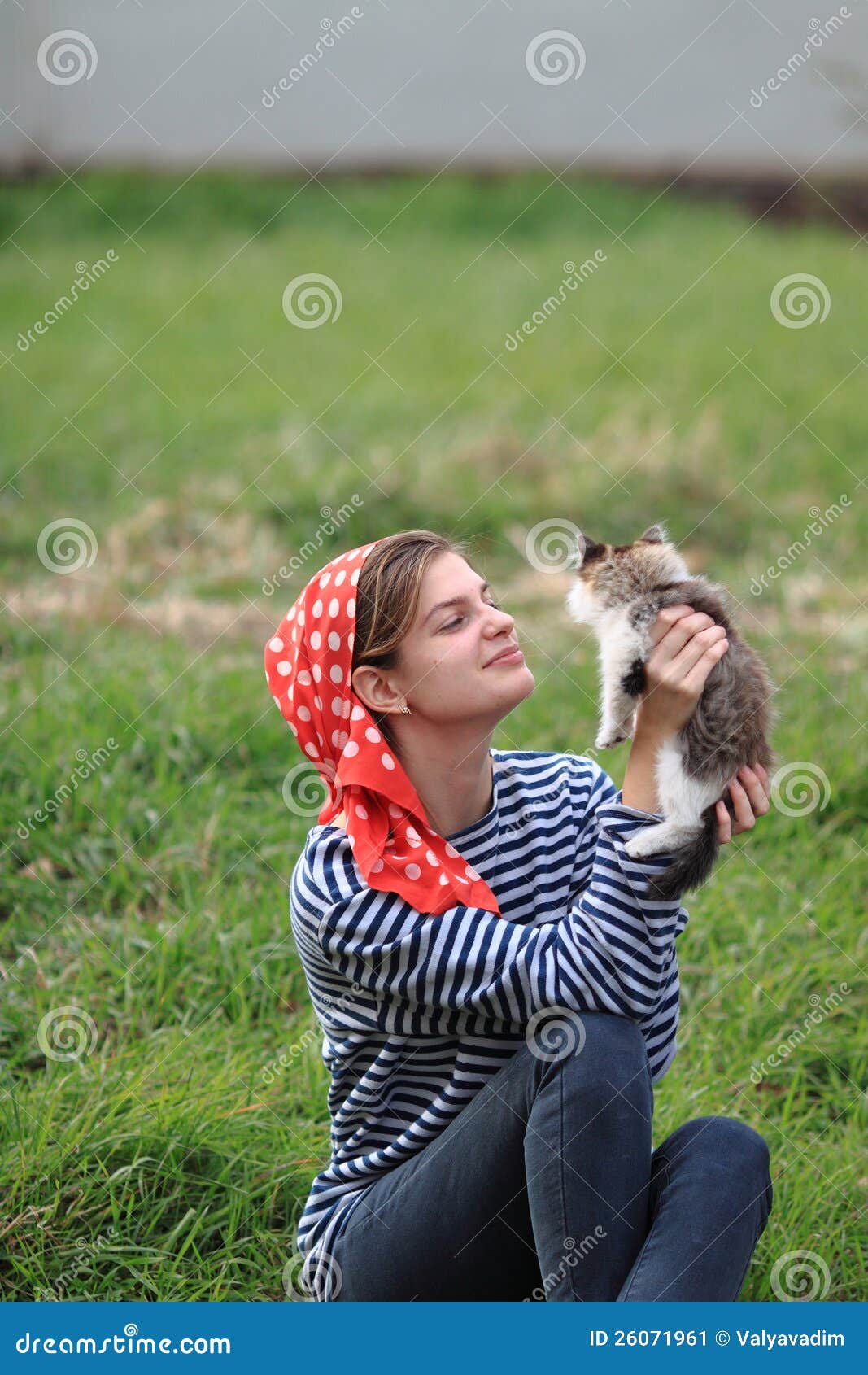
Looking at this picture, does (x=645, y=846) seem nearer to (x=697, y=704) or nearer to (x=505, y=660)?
(x=697, y=704)

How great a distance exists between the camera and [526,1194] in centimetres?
212

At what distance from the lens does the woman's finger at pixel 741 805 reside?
7.35 feet

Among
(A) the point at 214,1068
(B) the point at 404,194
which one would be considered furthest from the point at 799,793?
(B) the point at 404,194

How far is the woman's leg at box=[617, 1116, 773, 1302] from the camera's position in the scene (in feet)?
6.59

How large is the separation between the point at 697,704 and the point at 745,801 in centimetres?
19

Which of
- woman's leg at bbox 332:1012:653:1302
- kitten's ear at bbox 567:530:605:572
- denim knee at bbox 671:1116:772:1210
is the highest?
kitten's ear at bbox 567:530:605:572

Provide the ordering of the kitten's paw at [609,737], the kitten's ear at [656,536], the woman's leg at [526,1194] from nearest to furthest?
1. the woman's leg at [526,1194]
2. the kitten's paw at [609,737]
3. the kitten's ear at [656,536]

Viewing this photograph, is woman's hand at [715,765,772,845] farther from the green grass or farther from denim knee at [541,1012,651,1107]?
the green grass

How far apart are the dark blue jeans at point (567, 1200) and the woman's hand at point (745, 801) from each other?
37 centimetres

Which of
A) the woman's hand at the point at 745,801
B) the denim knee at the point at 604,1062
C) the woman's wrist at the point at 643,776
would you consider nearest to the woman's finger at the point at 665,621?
Answer: the woman's wrist at the point at 643,776

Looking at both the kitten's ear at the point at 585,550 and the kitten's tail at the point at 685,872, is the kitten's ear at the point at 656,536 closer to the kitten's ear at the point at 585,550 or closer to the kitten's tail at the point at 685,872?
the kitten's ear at the point at 585,550

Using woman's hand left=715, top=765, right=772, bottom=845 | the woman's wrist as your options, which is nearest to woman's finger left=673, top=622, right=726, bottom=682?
the woman's wrist

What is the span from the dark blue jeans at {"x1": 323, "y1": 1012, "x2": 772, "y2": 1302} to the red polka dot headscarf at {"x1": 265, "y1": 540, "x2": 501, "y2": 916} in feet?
1.06

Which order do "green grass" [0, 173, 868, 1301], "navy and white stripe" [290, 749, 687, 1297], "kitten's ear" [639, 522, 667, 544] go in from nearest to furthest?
1. "navy and white stripe" [290, 749, 687, 1297]
2. "kitten's ear" [639, 522, 667, 544]
3. "green grass" [0, 173, 868, 1301]
